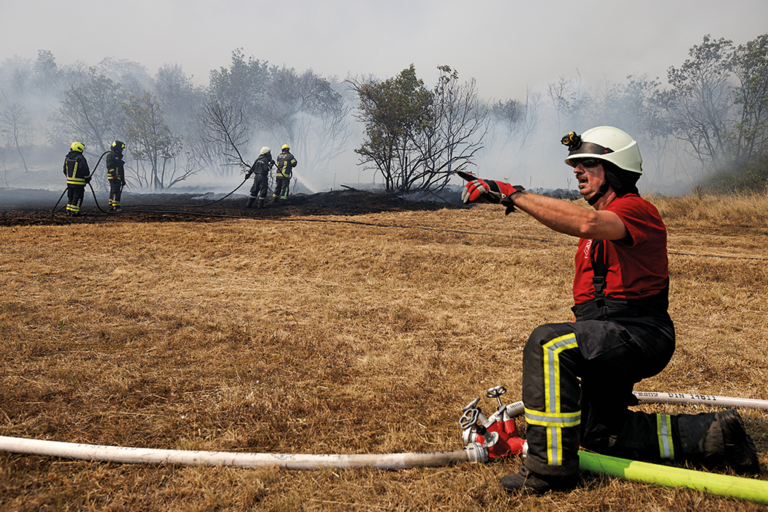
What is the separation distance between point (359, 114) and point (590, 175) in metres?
24.0

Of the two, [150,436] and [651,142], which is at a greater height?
[651,142]

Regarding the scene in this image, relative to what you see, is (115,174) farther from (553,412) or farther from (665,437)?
(665,437)

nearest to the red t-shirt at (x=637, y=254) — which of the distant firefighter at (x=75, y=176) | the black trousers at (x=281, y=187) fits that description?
the distant firefighter at (x=75, y=176)

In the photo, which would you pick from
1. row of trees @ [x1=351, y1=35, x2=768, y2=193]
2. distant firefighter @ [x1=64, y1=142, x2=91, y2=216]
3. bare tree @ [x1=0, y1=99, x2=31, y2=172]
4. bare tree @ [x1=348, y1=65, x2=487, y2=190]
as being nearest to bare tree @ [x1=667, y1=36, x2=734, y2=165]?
row of trees @ [x1=351, y1=35, x2=768, y2=193]

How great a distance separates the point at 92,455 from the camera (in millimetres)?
2113

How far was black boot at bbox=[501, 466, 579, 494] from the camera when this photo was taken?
189 centimetres

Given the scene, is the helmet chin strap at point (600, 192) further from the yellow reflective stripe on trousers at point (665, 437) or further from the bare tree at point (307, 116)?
the bare tree at point (307, 116)

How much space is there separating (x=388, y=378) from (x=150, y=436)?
1596mm

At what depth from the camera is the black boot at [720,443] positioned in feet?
6.68

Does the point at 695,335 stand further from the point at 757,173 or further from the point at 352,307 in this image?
the point at 757,173

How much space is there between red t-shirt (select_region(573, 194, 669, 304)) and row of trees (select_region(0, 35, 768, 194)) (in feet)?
54.7

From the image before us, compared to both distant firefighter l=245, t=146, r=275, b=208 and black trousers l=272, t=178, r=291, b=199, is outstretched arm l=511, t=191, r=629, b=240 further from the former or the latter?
black trousers l=272, t=178, r=291, b=199

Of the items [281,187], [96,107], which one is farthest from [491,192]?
[96,107]

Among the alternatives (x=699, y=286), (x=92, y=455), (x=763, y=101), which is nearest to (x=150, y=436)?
(x=92, y=455)
